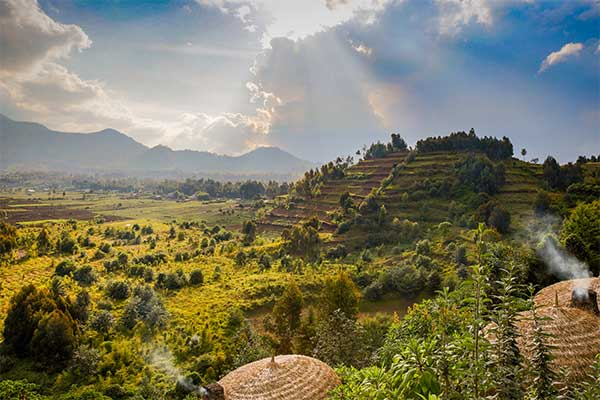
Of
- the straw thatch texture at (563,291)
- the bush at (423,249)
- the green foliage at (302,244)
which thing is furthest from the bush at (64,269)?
the straw thatch texture at (563,291)

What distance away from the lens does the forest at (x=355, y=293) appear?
12.0ft

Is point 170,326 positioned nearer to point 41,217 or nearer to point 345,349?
point 345,349

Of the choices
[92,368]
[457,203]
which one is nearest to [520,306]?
[92,368]

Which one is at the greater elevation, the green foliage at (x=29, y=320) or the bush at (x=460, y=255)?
the bush at (x=460, y=255)

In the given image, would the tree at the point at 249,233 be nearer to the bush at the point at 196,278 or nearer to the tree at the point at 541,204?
the bush at the point at 196,278

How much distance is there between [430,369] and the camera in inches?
133

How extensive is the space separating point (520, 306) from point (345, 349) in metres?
12.1

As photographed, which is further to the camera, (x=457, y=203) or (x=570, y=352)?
(x=457, y=203)

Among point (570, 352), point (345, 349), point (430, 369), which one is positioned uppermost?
point (430, 369)

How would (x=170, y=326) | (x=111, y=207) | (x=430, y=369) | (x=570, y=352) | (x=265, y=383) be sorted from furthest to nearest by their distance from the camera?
1. (x=111, y=207)
2. (x=170, y=326)
3. (x=265, y=383)
4. (x=570, y=352)
5. (x=430, y=369)

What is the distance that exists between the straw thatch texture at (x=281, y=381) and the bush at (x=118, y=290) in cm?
2127

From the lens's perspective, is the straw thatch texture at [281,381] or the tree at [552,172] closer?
the straw thatch texture at [281,381]

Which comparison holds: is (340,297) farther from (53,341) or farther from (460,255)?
(460,255)

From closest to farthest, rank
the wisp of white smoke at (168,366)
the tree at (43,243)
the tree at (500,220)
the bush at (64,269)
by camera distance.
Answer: the wisp of white smoke at (168,366), the bush at (64,269), the tree at (500,220), the tree at (43,243)
